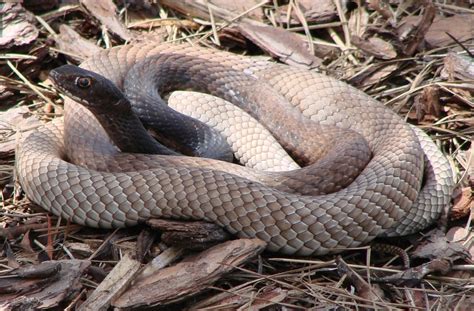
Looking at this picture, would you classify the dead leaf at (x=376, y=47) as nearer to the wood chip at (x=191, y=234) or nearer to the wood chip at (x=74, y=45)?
the wood chip at (x=74, y=45)

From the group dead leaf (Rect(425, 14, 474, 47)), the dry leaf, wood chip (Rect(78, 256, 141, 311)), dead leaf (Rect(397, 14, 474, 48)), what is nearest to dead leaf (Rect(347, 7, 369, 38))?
the dry leaf

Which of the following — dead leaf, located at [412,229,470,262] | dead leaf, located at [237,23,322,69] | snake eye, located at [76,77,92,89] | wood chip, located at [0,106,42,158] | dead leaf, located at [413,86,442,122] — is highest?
snake eye, located at [76,77,92,89]

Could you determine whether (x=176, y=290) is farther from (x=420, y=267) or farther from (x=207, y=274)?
(x=420, y=267)

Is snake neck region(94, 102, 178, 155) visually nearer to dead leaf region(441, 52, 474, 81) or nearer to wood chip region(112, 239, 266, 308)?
wood chip region(112, 239, 266, 308)

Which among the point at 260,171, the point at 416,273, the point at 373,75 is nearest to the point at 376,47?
the point at 373,75

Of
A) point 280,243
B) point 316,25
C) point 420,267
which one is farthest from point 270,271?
point 316,25

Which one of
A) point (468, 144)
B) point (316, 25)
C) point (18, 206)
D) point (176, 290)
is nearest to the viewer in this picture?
point (176, 290)
